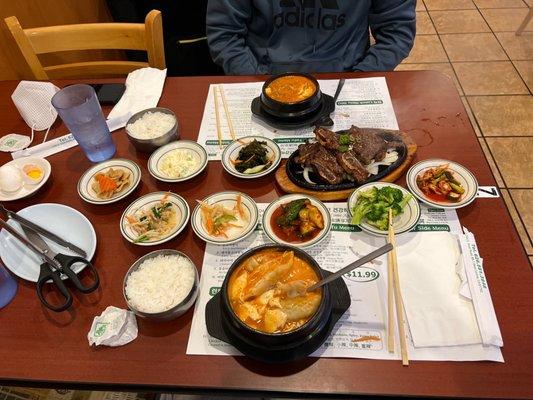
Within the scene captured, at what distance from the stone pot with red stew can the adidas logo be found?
1.57 m

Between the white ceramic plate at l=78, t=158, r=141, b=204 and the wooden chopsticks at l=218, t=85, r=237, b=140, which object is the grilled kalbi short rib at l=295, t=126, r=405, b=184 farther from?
the white ceramic plate at l=78, t=158, r=141, b=204

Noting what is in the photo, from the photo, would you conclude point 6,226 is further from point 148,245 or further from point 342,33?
point 342,33

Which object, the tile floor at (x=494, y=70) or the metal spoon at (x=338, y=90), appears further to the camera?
the tile floor at (x=494, y=70)

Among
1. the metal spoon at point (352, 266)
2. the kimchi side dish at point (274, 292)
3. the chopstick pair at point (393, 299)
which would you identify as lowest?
the chopstick pair at point (393, 299)

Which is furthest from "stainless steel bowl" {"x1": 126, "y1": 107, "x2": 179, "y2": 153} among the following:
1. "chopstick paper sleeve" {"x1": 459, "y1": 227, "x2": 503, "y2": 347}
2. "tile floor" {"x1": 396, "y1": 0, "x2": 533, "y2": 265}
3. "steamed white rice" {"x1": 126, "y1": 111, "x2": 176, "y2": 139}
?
"tile floor" {"x1": 396, "y1": 0, "x2": 533, "y2": 265}

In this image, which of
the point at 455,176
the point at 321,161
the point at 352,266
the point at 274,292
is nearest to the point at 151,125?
the point at 321,161

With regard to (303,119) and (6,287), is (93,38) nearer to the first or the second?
(303,119)

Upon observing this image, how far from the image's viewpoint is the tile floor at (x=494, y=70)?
3045 millimetres

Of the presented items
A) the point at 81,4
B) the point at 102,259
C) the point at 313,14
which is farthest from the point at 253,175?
the point at 81,4

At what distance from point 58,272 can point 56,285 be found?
0.17ft

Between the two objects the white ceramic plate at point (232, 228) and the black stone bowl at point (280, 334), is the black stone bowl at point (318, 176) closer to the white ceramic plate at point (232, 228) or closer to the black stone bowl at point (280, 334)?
the white ceramic plate at point (232, 228)

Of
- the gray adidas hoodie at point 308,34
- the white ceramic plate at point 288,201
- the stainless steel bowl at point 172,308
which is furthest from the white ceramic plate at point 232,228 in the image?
the gray adidas hoodie at point 308,34

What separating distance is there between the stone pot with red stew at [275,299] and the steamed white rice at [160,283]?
177 millimetres

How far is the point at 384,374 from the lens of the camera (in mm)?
1043
